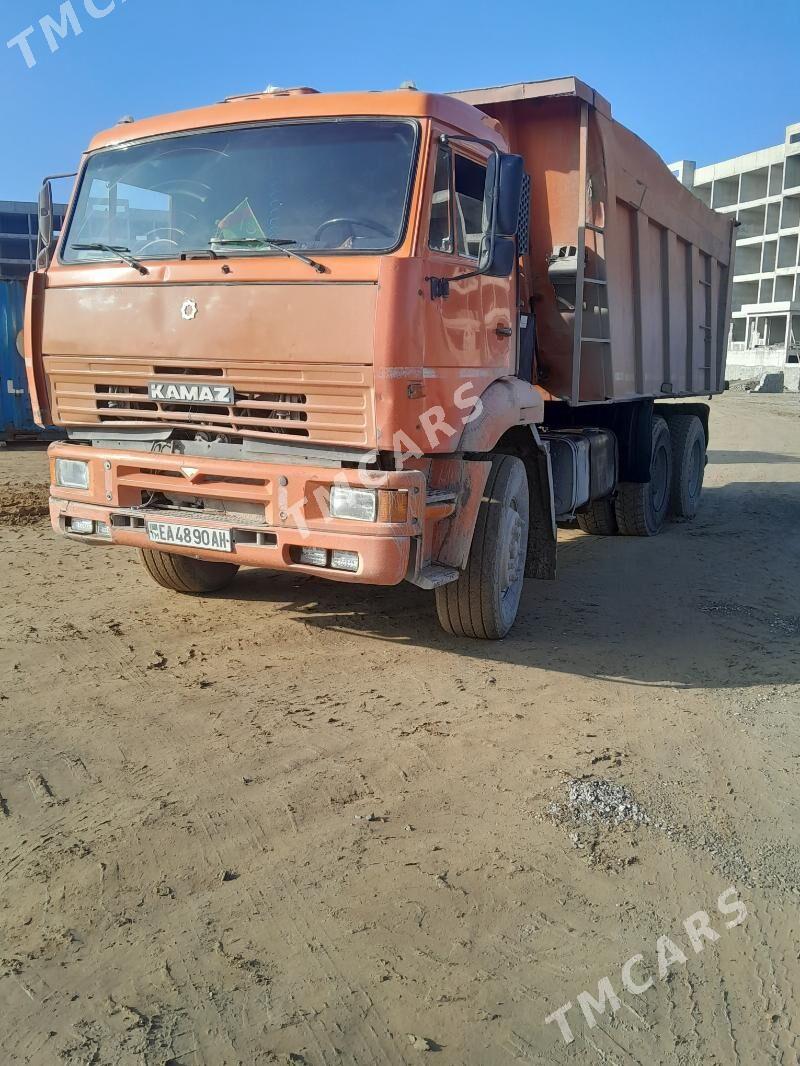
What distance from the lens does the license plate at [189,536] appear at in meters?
4.47

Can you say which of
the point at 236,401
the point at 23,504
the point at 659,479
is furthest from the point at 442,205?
the point at 23,504

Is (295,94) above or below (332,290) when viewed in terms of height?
above

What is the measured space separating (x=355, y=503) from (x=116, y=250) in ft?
6.43

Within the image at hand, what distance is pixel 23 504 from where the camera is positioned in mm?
9664

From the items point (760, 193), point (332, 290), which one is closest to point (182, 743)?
point (332, 290)

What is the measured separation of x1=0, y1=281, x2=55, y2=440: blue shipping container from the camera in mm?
14227

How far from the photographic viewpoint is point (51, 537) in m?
8.03

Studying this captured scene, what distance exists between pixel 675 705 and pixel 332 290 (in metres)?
2.60

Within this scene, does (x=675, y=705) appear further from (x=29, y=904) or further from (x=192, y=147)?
(x=192, y=147)

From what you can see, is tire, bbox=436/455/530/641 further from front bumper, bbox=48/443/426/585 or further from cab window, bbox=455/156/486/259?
cab window, bbox=455/156/486/259

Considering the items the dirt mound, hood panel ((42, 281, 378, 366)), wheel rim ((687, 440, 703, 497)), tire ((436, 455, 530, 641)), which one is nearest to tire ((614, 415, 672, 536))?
wheel rim ((687, 440, 703, 497))

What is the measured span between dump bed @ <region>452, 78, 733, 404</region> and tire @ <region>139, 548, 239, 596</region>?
2700 mm

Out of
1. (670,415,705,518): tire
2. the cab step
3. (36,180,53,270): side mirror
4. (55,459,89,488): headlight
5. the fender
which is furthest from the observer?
(670,415,705,518): tire

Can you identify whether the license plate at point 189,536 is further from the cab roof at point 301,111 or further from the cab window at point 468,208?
the cab roof at point 301,111
